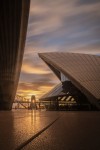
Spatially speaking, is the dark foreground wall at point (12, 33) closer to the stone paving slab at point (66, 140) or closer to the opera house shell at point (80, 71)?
the stone paving slab at point (66, 140)

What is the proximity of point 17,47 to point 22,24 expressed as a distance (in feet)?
10.1

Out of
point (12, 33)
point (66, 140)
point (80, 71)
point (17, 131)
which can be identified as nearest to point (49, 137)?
point (66, 140)

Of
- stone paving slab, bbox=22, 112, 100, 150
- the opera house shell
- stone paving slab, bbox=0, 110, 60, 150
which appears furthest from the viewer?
the opera house shell

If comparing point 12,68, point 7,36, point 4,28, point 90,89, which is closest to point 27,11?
point 4,28

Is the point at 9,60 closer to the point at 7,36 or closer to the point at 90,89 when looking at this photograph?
the point at 7,36

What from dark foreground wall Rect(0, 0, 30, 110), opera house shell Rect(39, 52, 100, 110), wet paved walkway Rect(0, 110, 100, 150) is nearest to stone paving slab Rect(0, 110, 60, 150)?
wet paved walkway Rect(0, 110, 100, 150)

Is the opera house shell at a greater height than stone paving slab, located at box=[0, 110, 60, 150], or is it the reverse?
the opera house shell

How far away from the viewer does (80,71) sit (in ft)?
105

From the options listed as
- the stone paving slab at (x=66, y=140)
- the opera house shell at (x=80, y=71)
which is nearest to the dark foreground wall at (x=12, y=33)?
the stone paving slab at (x=66, y=140)

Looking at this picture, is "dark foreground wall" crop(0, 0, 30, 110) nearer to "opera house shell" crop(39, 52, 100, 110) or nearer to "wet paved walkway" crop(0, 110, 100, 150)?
"wet paved walkway" crop(0, 110, 100, 150)

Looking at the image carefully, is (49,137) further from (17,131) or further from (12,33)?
(12,33)

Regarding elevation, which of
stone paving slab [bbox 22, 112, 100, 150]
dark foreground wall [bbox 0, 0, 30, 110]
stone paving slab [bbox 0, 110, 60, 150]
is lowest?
stone paving slab [bbox 22, 112, 100, 150]

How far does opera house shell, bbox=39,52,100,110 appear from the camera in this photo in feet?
98.0

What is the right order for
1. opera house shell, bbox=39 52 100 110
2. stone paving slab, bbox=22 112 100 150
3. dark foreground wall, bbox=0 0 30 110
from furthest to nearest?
opera house shell, bbox=39 52 100 110 < dark foreground wall, bbox=0 0 30 110 < stone paving slab, bbox=22 112 100 150
